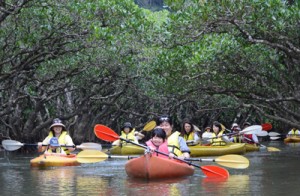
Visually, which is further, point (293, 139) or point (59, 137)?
point (293, 139)

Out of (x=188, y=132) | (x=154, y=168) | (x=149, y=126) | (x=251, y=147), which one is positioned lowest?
(x=154, y=168)

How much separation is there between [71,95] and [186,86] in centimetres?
674

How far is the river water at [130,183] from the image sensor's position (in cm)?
905

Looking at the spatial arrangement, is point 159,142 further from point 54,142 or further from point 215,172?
point 54,142

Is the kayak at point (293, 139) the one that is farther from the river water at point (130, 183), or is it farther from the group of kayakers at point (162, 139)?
the river water at point (130, 183)

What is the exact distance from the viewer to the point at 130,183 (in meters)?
10.1

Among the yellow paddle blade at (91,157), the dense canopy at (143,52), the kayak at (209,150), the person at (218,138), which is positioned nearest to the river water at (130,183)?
the yellow paddle blade at (91,157)

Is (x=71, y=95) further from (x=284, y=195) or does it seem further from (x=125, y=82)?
(x=284, y=195)

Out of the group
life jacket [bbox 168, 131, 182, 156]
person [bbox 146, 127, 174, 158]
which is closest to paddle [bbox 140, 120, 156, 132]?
life jacket [bbox 168, 131, 182, 156]

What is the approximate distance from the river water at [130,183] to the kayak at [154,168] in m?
0.13

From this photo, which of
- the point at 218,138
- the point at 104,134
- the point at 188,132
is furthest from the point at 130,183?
the point at 218,138

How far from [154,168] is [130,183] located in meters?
0.46

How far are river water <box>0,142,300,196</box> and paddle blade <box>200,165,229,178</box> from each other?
13cm

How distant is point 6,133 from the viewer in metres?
22.2
